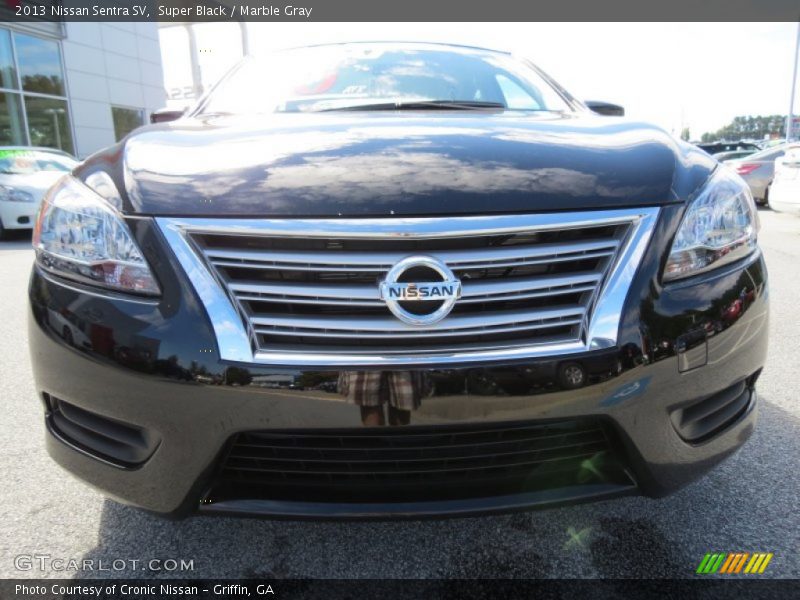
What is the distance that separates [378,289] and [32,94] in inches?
704

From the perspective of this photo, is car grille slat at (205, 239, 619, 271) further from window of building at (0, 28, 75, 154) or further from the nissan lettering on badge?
window of building at (0, 28, 75, 154)

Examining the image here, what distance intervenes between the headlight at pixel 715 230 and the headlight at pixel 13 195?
930 centimetres

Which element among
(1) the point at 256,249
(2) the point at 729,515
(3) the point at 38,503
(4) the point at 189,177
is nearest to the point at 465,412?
(1) the point at 256,249

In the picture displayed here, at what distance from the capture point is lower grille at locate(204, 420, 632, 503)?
1325 mm

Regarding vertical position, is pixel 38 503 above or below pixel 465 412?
below

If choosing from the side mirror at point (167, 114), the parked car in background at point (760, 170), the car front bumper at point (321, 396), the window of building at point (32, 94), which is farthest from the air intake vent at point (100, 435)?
the window of building at point (32, 94)

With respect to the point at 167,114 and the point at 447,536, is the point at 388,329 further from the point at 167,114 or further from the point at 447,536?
the point at 167,114

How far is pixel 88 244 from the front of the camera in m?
1.40

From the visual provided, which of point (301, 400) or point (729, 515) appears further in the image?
point (729, 515)

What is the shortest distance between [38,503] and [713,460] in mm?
1958

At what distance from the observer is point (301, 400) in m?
1.25

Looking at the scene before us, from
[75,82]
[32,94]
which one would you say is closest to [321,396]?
[32,94]

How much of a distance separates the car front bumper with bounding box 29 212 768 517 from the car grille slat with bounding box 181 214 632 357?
69mm

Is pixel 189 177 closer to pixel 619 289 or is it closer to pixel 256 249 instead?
pixel 256 249
